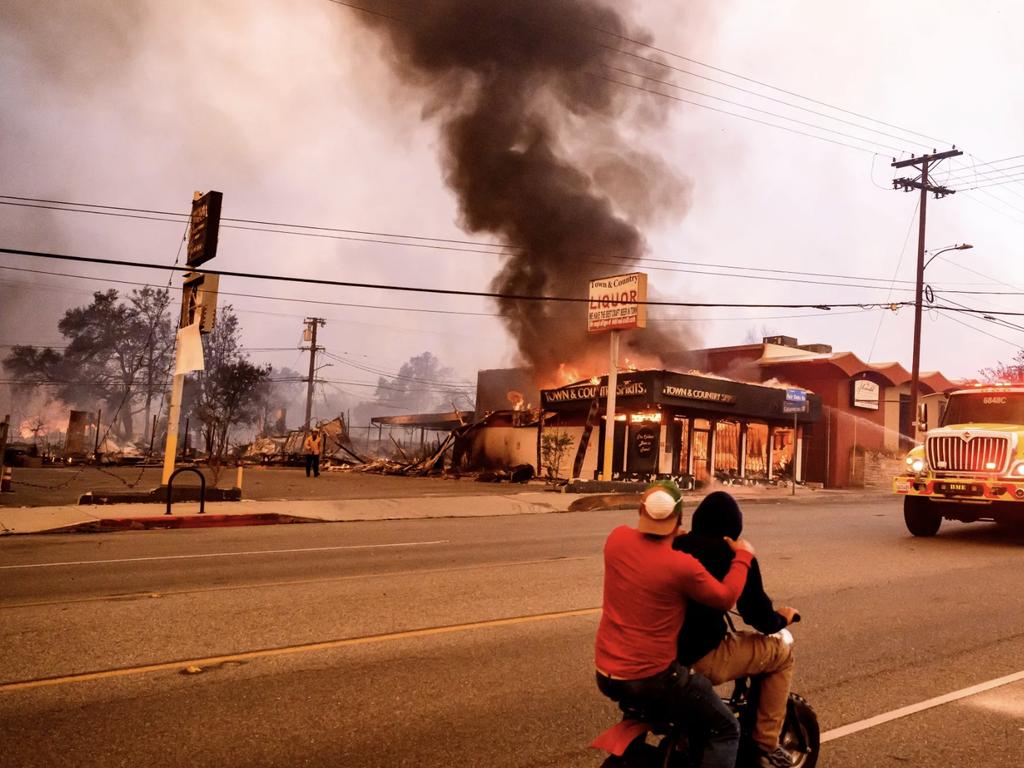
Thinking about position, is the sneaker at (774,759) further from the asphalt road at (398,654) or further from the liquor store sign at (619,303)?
the liquor store sign at (619,303)

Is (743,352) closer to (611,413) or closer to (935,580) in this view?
(611,413)

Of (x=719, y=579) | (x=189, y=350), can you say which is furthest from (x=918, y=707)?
(x=189, y=350)

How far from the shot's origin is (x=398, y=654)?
592 cm

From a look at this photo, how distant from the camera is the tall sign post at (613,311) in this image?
24.9 metres

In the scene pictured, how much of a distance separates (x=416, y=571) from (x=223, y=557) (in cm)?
289

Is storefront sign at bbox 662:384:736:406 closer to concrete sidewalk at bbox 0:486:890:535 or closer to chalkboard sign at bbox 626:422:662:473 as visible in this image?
chalkboard sign at bbox 626:422:662:473

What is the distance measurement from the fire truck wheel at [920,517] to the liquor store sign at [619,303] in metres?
11.7

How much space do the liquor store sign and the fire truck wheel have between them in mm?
11654

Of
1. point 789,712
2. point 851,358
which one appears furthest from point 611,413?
point 789,712

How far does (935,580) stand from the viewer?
985 cm

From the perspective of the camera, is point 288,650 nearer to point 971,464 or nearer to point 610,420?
point 971,464

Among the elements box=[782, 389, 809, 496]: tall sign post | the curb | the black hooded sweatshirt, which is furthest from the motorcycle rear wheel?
box=[782, 389, 809, 496]: tall sign post

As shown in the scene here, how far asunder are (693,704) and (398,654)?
3.20 meters

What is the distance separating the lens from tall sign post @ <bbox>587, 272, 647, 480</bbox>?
81.7 feet
